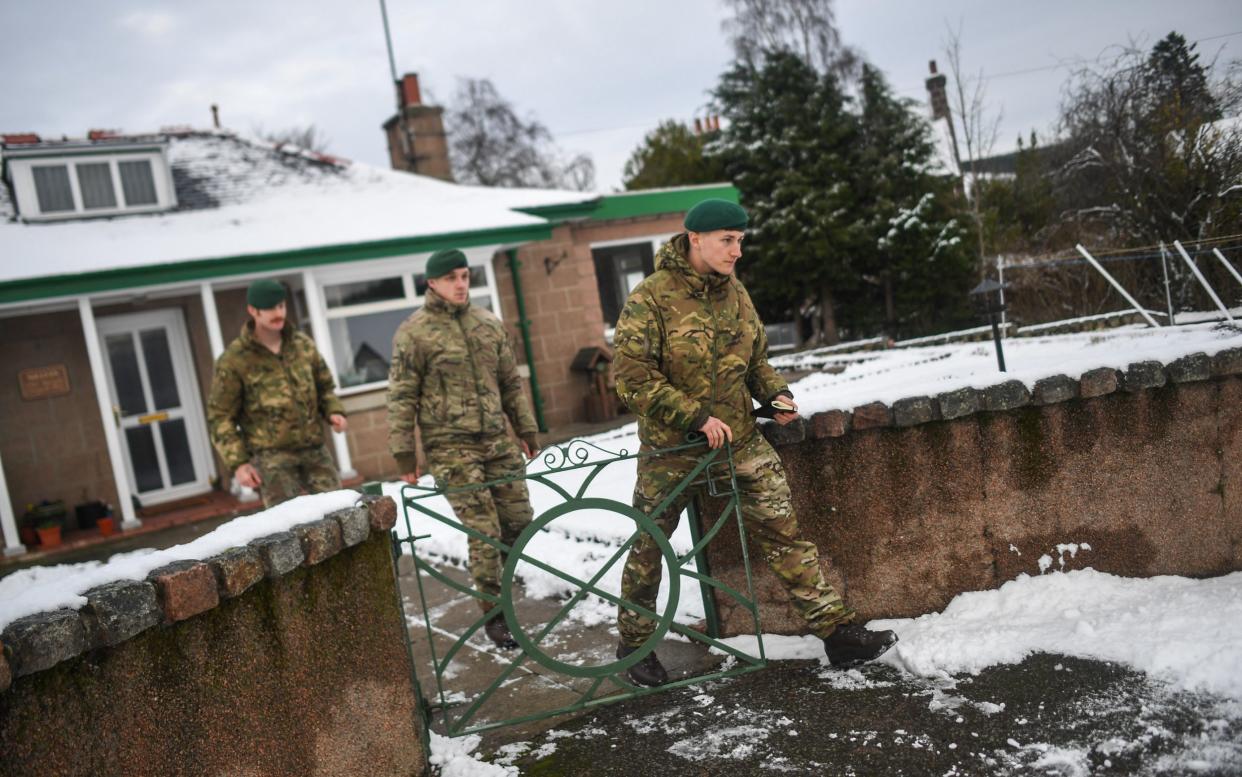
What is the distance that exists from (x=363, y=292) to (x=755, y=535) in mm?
9133

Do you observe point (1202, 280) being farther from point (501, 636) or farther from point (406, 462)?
point (406, 462)

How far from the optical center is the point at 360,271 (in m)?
11.5

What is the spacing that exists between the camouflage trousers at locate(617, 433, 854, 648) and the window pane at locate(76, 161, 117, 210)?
35.7 feet

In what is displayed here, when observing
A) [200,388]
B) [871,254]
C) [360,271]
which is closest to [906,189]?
[871,254]

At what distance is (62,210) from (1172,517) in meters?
12.5

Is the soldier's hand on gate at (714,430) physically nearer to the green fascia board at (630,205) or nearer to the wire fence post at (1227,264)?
the wire fence post at (1227,264)

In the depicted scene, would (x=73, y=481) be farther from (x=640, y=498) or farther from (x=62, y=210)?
(x=640, y=498)

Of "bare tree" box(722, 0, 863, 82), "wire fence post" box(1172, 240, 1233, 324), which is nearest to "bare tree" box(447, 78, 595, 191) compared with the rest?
"bare tree" box(722, 0, 863, 82)

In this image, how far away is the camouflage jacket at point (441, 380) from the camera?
4371mm

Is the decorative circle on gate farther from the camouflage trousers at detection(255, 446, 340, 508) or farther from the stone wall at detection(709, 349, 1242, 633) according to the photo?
the camouflage trousers at detection(255, 446, 340, 508)

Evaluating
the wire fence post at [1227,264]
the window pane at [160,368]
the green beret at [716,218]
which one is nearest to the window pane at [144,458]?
the window pane at [160,368]

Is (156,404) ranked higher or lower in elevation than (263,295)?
lower

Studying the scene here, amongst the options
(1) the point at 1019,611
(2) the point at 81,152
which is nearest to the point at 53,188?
(2) the point at 81,152

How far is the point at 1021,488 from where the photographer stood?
3.83 metres
